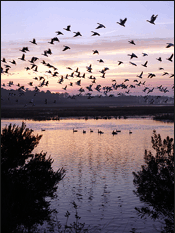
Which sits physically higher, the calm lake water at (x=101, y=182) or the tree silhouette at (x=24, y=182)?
the tree silhouette at (x=24, y=182)

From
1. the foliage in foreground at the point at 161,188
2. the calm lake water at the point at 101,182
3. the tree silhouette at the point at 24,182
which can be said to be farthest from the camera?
the calm lake water at the point at 101,182

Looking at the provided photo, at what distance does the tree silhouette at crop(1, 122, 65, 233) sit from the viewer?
14469 mm

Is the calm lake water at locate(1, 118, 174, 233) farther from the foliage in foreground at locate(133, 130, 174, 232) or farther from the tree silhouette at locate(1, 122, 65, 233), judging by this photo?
the tree silhouette at locate(1, 122, 65, 233)

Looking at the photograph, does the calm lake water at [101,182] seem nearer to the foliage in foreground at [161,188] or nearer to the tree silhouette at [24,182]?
the foliage in foreground at [161,188]

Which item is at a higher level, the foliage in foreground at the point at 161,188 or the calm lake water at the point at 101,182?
the foliage in foreground at the point at 161,188

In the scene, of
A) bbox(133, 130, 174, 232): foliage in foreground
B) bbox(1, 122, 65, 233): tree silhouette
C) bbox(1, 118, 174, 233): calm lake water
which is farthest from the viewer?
bbox(1, 118, 174, 233): calm lake water

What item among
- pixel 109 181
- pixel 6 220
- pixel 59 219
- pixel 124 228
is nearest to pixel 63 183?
pixel 109 181

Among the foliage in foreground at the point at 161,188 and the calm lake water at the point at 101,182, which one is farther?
the calm lake water at the point at 101,182

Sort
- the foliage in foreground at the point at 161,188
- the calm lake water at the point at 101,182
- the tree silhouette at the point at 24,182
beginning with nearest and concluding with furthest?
the tree silhouette at the point at 24,182 < the foliage in foreground at the point at 161,188 < the calm lake water at the point at 101,182

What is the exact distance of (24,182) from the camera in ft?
A: 52.4

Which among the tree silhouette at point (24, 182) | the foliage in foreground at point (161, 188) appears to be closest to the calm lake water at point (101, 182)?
the foliage in foreground at point (161, 188)

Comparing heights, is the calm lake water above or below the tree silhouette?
below

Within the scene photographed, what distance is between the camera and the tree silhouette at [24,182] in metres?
14.5

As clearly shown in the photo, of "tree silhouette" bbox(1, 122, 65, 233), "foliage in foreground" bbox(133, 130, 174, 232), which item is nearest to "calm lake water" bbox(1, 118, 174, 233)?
"foliage in foreground" bbox(133, 130, 174, 232)
